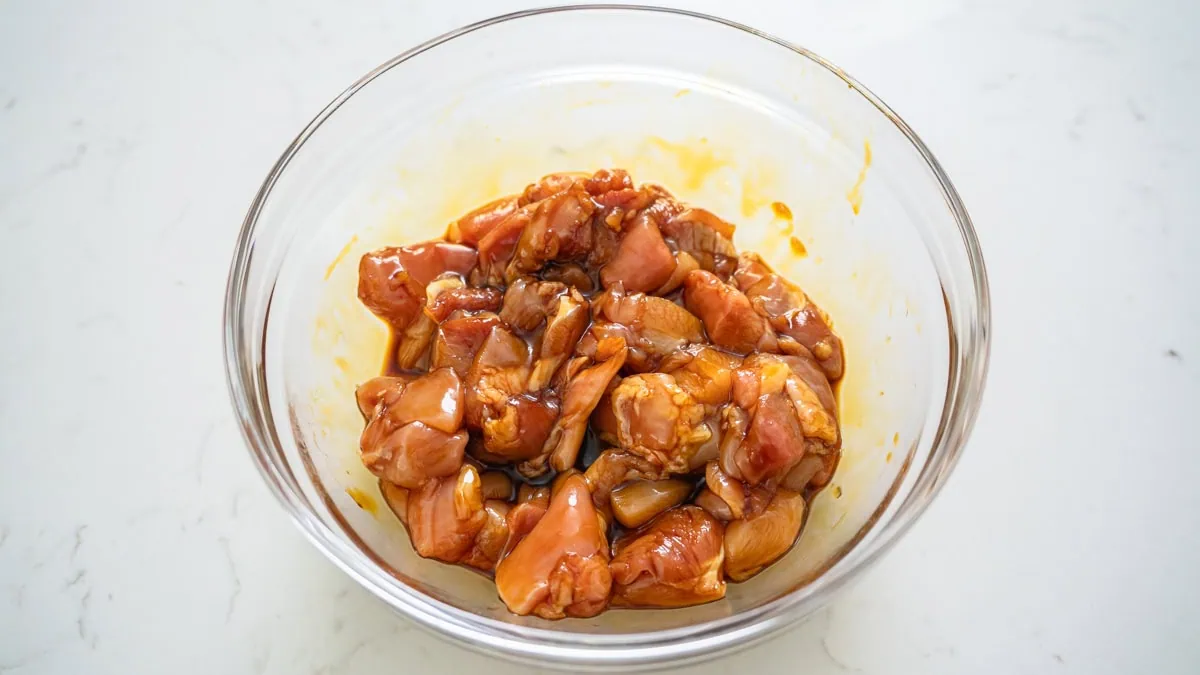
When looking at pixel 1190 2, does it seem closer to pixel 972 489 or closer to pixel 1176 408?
pixel 1176 408

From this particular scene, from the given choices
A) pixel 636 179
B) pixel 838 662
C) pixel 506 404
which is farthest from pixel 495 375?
pixel 838 662

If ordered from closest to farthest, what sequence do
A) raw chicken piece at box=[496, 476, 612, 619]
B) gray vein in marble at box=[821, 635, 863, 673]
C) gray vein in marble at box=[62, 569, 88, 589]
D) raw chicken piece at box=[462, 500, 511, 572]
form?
1. raw chicken piece at box=[496, 476, 612, 619]
2. raw chicken piece at box=[462, 500, 511, 572]
3. gray vein in marble at box=[821, 635, 863, 673]
4. gray vein in marble at box=[62, 569, 88, 589]

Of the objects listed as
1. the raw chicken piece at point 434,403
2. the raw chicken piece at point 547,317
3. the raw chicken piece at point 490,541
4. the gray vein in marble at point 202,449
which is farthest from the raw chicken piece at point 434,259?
the gray vein in marble at point 202,449

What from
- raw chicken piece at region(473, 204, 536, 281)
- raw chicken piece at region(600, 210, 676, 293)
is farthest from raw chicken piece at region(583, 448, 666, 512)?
raw chicken piece at region(473, 204, 536, 281)

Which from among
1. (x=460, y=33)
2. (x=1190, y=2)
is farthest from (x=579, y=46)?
(x=1190, y=2)

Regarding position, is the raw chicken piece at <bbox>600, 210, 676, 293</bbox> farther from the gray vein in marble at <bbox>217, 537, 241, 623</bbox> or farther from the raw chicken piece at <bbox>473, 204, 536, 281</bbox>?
the gray vein in marble at <bbox>217, 537, 241, 623</bbox>

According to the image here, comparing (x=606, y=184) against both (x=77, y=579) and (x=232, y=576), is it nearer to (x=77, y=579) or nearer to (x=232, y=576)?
(x=232, y=576)
